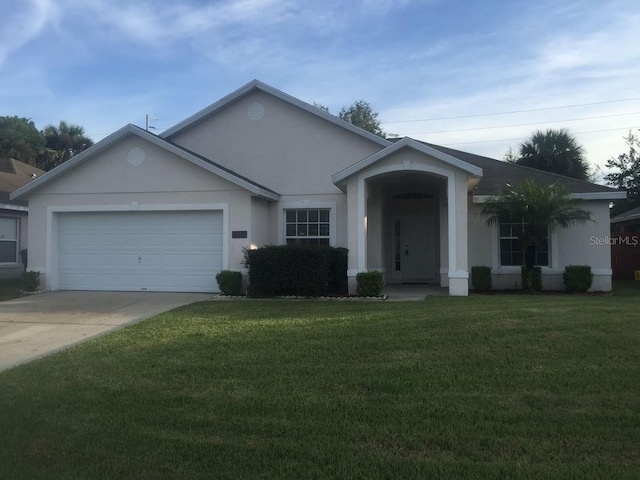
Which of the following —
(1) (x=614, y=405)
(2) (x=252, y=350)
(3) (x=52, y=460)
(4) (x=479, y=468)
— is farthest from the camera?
(2) (x=252, y=350)

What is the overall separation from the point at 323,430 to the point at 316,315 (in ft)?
18.3

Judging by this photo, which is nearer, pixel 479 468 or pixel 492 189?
pixel 479 468

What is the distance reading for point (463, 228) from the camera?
13.2m

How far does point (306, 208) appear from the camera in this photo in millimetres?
16312

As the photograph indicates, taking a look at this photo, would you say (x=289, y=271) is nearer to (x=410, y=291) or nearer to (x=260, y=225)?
(x=260, y=225)

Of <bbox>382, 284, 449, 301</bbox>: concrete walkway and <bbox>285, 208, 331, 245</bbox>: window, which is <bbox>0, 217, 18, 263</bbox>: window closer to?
<bbox>285, 208, 331, 245</bbox>: window

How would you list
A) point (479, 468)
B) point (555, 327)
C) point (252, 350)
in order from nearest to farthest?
point (479, 468) < point (252, 350) < point (555, 327)

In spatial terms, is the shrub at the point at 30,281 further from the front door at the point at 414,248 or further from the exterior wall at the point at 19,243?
the front door at the point at 414,248

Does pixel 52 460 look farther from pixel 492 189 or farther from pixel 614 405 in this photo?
pixel 492 189

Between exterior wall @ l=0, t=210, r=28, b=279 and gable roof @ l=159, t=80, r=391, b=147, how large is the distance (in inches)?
277

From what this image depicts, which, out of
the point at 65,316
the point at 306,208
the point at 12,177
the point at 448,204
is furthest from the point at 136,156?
the point at 12,177

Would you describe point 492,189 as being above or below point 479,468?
above

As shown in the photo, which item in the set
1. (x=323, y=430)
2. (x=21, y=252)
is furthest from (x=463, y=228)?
(x=21, y=252)

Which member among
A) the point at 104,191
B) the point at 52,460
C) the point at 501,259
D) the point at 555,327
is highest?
the point at 104,191
